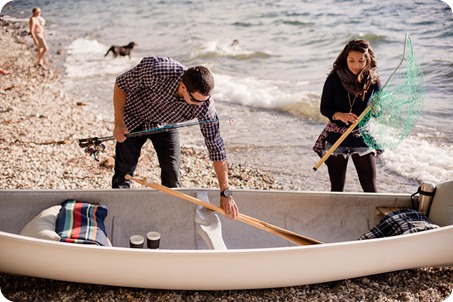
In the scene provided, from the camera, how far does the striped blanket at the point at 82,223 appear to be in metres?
3.11

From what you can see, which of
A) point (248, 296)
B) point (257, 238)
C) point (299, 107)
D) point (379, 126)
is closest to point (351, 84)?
point (379, 126)

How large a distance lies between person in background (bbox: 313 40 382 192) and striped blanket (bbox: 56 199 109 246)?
1.55 meters

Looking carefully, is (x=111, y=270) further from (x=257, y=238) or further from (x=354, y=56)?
(x=354, y=56)

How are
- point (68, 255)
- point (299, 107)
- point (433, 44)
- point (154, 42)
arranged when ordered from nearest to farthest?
point (68, 255)
point (299, 107)
point (433, 44)
point (154, 42)

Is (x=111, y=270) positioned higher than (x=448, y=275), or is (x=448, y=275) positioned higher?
(x=111, y=270)

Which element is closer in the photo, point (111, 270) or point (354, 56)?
point (111, 270)

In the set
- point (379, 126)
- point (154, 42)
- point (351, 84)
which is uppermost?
point (351, 84)

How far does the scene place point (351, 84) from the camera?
3426 mm

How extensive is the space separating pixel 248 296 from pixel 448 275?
53.4 inches

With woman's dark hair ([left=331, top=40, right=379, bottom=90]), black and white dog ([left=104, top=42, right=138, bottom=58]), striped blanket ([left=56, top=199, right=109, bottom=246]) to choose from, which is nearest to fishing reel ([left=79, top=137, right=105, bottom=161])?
striped blanket ([left=56, top=199, right=109, bottom=246])

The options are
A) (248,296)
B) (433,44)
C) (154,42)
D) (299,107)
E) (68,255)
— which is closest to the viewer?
(68,255)

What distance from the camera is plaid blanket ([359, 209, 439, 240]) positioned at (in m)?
3.28

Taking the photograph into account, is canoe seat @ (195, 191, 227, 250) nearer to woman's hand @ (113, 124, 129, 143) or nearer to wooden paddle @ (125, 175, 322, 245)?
wooden paddle @ (125, 175, 322, 245)

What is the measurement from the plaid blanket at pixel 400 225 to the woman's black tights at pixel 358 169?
1.00 feet
